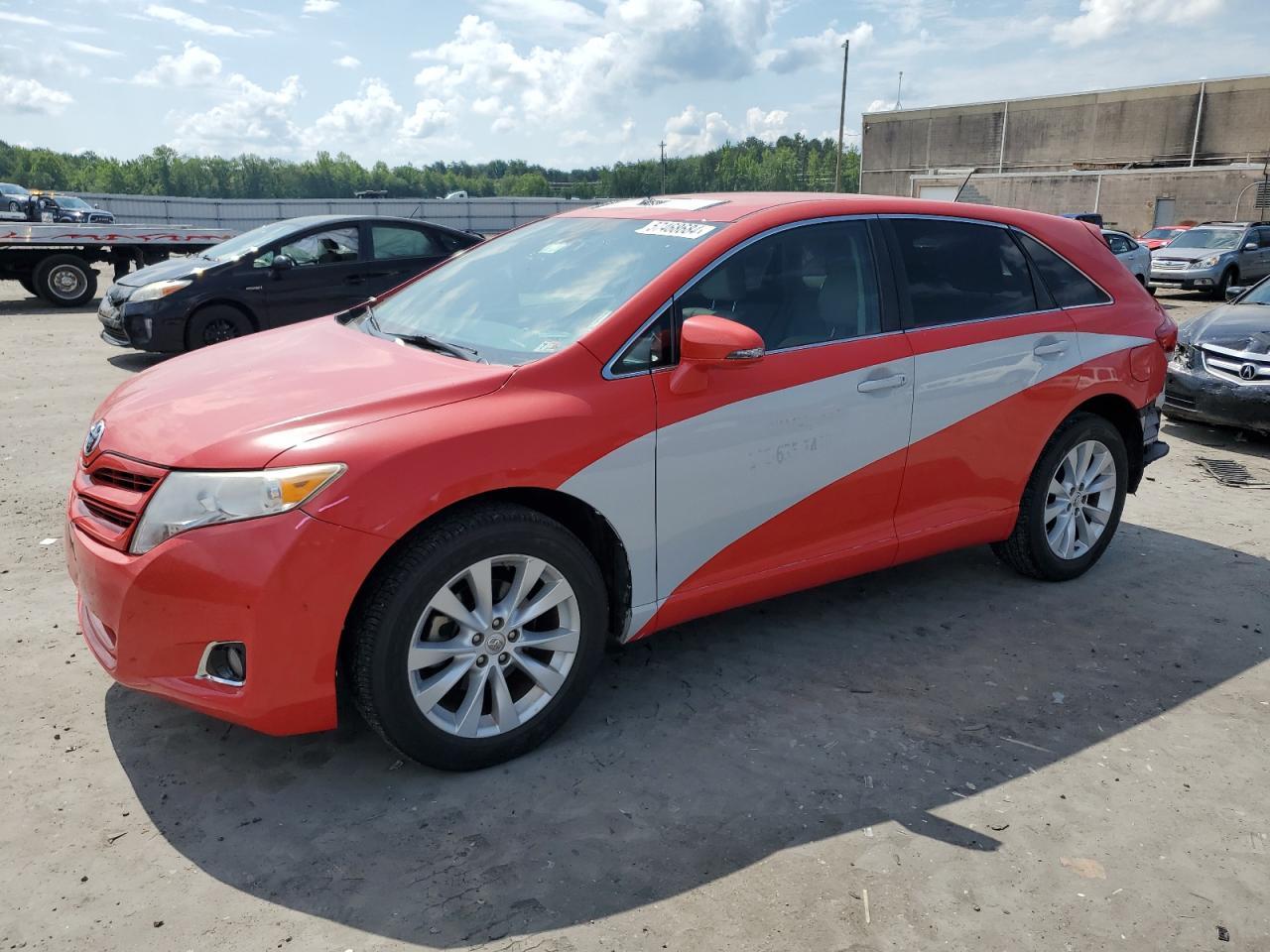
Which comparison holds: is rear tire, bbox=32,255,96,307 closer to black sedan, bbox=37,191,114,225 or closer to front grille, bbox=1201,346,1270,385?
black sedan, bbox=37,191,114,225

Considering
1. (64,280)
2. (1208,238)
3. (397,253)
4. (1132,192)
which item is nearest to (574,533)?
(397,253)

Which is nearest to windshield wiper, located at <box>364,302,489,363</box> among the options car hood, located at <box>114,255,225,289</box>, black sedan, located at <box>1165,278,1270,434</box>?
black sedan, located at <box>1165,278,1270,434</box>

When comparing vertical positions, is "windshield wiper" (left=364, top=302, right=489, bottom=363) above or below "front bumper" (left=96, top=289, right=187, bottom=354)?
above

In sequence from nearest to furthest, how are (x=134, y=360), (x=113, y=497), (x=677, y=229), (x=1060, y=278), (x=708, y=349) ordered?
(x=113, y=497)
(x=708, y=349)
(x=677, y=229)
(x=1060, y=278)
(x=134, y=360)

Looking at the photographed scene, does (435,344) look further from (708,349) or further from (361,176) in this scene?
(361,176)

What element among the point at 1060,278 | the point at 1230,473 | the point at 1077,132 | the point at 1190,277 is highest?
the point at 1077,132

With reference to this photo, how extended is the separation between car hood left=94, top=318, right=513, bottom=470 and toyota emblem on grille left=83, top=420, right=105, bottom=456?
0.10 ft

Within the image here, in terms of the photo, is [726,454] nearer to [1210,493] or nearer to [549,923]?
[549,923]

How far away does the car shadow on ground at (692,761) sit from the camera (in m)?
2.66

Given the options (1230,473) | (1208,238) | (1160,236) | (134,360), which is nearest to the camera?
(1230,473)

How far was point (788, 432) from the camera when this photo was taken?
3.54 meters

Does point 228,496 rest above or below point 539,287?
below

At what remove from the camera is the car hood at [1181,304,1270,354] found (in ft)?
24.7

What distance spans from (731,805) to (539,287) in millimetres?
1991
